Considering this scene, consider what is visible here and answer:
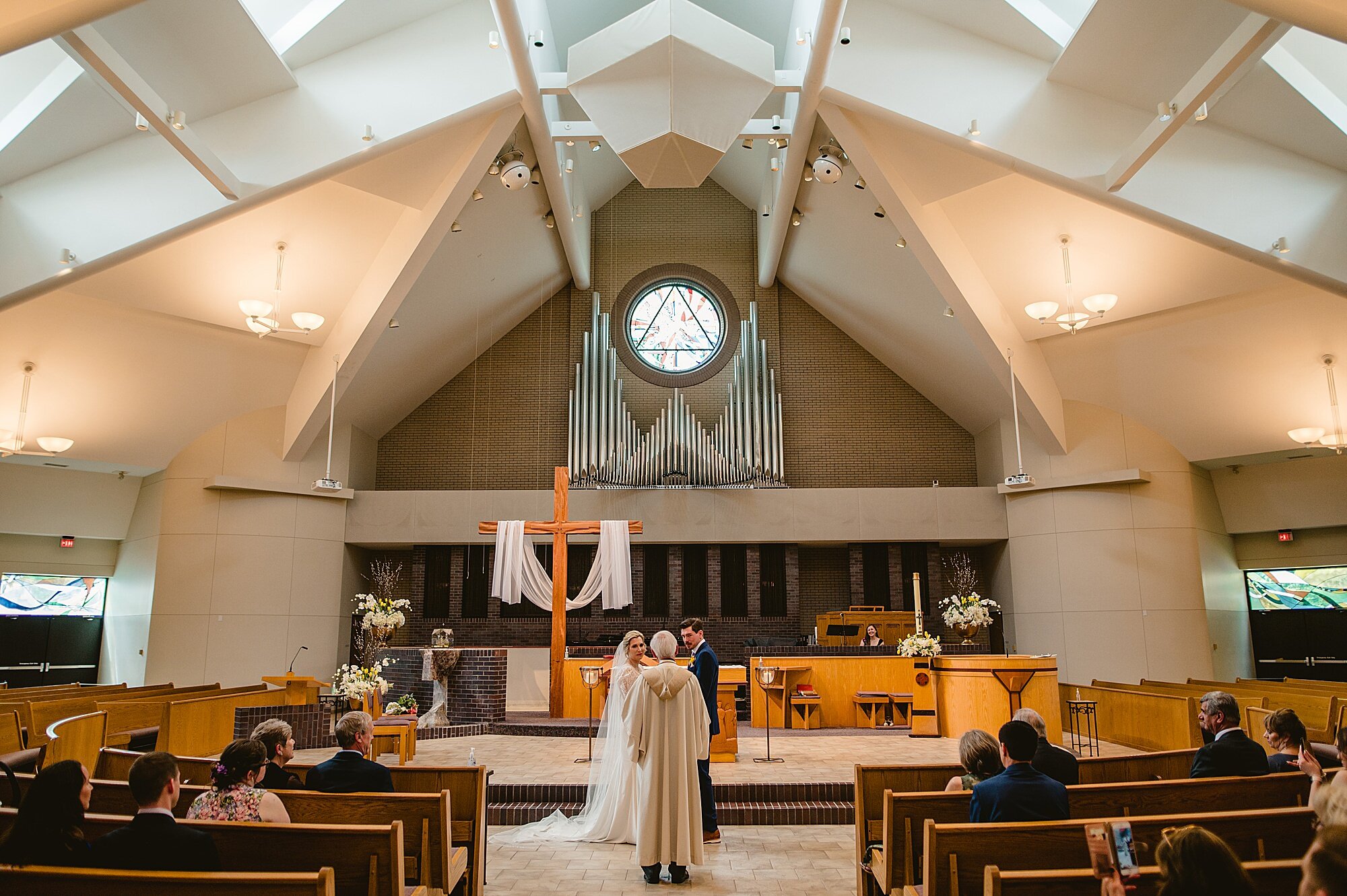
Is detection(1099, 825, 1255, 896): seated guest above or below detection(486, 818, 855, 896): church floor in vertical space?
above

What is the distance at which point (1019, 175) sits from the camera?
967 centimetres

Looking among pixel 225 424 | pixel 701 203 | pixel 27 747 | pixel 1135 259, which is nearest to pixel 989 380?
pixel 1135 259

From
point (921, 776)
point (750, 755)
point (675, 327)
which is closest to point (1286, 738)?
point (921, 776)

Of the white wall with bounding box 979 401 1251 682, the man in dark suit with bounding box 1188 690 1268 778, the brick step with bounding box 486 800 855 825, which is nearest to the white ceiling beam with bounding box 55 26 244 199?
the brick step with bounding box 486 800 855 825

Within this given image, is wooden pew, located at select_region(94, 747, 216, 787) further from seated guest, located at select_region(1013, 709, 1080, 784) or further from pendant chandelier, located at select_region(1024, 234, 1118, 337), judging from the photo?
pendant chandelier, located at select_region(1024, 234, 1118, 337)

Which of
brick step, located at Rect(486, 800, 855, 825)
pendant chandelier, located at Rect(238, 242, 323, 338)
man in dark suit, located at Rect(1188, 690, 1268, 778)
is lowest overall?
brick step, located at Rect(486, 800, 855, 825)

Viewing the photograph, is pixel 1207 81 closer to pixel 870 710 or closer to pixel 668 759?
pixel 668 759

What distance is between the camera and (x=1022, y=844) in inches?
127

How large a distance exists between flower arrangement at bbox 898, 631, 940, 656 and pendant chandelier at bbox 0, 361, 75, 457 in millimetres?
9808

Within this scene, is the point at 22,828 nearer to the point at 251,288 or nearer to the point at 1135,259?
the point at 251,288

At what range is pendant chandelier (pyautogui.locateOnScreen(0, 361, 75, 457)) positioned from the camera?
998 centimetres

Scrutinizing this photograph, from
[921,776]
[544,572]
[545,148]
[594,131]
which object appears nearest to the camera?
[921,776]

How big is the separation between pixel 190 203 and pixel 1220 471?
13.0 m

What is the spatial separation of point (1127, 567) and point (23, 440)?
13.4 metres
